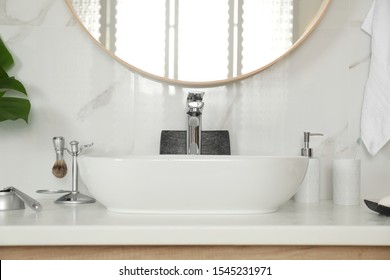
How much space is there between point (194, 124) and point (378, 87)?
564 mm

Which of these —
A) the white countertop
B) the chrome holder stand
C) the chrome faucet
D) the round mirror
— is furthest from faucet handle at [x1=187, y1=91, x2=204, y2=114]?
the white countertop

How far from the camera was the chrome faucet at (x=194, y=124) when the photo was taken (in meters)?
1.28

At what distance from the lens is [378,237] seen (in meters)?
0.87

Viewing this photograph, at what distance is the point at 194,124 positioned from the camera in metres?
1.29

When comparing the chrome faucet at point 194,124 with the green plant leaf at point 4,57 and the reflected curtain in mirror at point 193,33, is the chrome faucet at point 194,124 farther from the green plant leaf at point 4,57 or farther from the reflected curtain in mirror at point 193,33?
the green plant leaf at point 4,57

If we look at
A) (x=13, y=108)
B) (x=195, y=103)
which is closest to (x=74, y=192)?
(x=13, y=108)

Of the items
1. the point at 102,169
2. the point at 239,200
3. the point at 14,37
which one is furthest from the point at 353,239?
→ the point at 14,37

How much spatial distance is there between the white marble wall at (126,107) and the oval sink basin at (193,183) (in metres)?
0.41

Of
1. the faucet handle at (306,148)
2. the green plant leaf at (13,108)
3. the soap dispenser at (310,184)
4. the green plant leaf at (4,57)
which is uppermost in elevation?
the green plant leaf at (4,57)

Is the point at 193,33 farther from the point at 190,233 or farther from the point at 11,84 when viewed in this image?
the point at 190,233

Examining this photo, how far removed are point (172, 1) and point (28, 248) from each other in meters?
0.85

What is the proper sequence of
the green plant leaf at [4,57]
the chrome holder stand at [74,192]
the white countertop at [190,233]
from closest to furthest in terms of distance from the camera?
the white countertop at [190,233]
the chrome holder stand at [74,192]
the green plant leaf at [4,57]

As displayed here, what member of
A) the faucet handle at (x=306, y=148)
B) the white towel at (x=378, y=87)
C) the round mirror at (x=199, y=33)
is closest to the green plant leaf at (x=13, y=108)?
the round mirror at (x=199, y=33)
